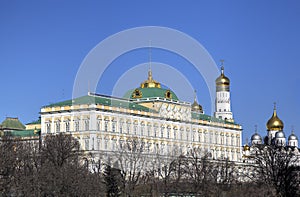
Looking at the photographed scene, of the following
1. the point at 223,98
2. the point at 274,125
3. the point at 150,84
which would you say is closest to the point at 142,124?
the point at 150,84

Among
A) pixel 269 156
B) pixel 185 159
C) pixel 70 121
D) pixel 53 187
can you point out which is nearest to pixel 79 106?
pixel 70 121

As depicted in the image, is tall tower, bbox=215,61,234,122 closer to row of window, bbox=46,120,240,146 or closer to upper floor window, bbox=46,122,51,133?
row of window, bbox=46,120,240,146

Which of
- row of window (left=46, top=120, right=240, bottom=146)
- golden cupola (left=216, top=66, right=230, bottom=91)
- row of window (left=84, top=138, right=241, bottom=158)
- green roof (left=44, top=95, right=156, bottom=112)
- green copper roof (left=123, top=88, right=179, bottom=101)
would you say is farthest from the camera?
golden cupola (left=216, top=66, right=230, bottom=91)

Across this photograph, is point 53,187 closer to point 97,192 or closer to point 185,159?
point 97,192

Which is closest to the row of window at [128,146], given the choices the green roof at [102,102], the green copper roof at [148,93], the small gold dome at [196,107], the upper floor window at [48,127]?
the green roof at [102,102]

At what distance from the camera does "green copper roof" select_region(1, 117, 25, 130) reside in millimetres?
131125

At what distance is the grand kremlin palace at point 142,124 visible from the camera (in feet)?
354

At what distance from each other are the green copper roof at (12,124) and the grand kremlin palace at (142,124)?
65.8 ft

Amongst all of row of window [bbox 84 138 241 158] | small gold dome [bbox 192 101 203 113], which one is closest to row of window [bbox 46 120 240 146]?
row of window [bbox 84 138 241 158]

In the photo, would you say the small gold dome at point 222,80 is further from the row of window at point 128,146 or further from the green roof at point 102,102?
the green roof at point 102,102

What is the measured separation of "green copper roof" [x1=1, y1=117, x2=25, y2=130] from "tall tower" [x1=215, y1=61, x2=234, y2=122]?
37.9 meters

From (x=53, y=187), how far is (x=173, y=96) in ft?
191

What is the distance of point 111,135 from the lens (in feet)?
357

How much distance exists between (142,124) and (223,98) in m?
43.9
